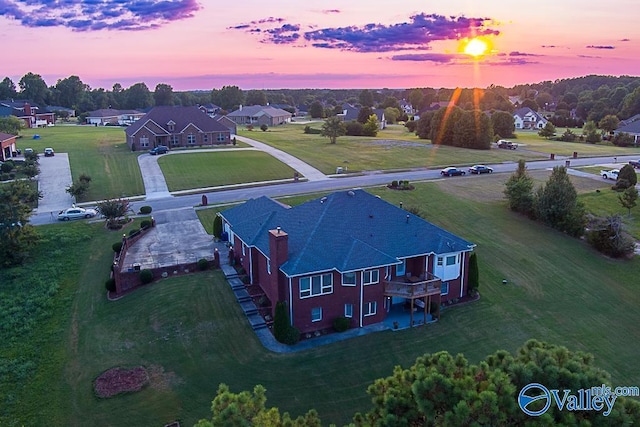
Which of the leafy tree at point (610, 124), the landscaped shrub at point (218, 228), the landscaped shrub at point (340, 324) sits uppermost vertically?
the leafy tree at point (610, 124)

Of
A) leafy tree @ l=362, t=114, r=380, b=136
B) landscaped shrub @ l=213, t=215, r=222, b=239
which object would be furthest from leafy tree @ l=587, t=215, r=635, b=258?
leafy tree @ l=362, t=114, r=380, b=136

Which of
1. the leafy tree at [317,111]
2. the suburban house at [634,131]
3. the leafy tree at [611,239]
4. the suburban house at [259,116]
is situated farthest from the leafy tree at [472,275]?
the leafy tree at [317,111]

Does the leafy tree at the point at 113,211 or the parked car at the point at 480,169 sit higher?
the parked car at the point at 480,169

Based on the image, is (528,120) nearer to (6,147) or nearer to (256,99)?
(256,99)

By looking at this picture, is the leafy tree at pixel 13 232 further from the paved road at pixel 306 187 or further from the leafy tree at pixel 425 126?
the leafy tree at pixel 425 126

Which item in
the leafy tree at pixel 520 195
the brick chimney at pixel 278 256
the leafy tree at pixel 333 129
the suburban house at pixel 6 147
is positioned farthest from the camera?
the leafy tree at pixel 333 129

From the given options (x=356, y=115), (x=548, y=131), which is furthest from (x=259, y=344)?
(x=356, y=115)
